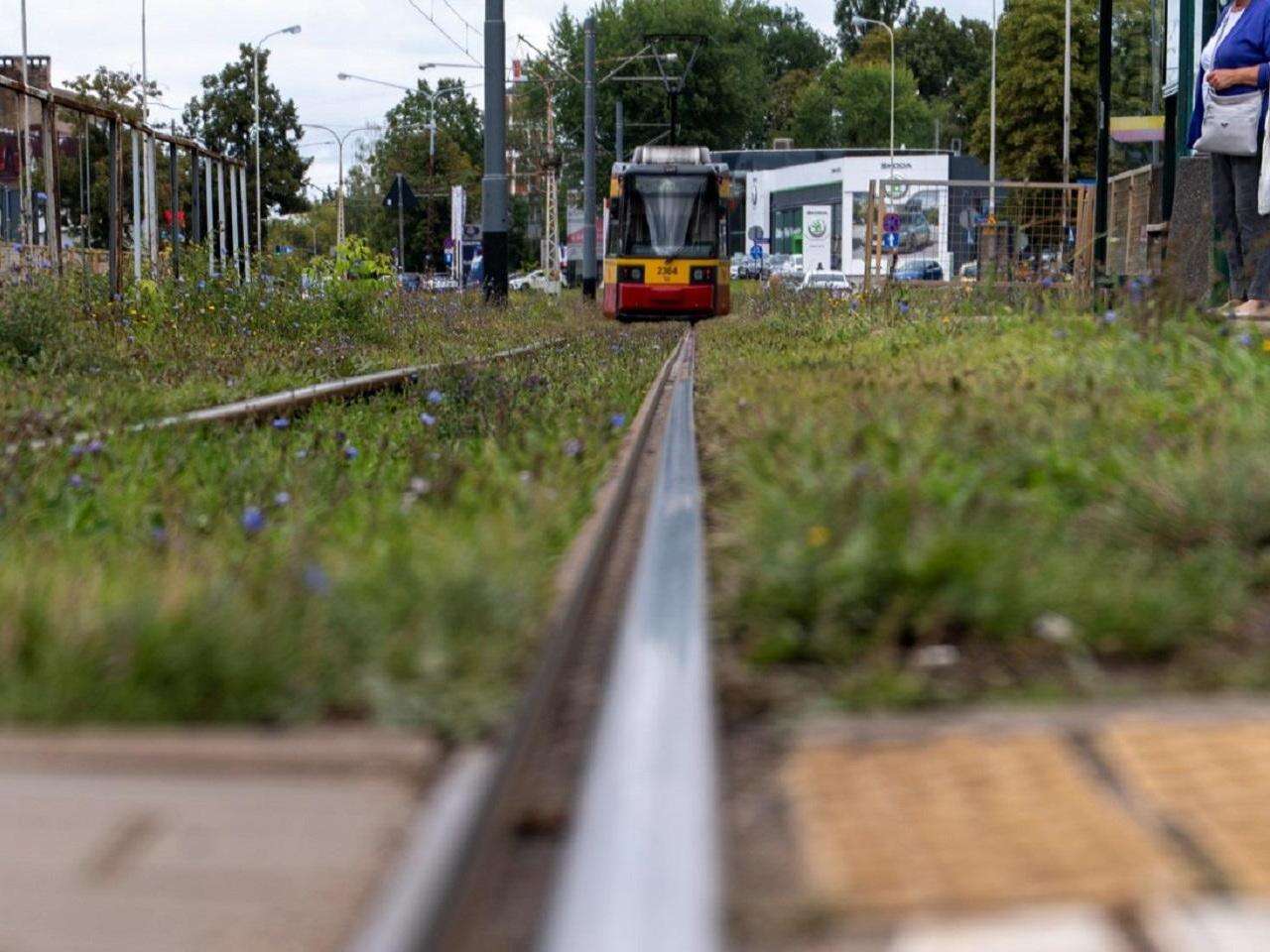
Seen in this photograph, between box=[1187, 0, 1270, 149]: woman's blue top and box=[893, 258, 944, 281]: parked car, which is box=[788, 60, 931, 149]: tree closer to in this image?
box=[893, 258, 944, 281]: parked car

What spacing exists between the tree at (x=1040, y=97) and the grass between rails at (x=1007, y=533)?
8109cm

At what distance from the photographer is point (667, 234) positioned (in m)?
32.3

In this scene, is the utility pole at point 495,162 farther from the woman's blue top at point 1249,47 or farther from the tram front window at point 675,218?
the woman's blue top at point 1249,47

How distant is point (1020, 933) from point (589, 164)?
148 ft

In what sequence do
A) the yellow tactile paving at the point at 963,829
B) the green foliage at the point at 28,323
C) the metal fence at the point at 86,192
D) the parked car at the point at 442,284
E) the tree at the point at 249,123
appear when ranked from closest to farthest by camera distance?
the yellow tactile paving at the point at 963,829 → the green foliage at the point at 28,323 → the metal fence at the point at 86,192 → the parked car at the point at 442,284 → the tree at the point at 249,123

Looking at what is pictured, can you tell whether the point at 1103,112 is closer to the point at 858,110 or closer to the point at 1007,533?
the point at 1007,533

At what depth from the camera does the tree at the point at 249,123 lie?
83375 mm

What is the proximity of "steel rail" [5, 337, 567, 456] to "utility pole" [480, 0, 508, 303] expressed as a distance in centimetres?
1318

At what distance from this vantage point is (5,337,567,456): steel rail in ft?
23.4

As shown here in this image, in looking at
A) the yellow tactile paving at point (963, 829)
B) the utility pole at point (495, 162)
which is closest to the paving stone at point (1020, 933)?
the yellow tactile paving at point (963, 829)

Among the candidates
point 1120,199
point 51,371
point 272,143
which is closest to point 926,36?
point 272,143

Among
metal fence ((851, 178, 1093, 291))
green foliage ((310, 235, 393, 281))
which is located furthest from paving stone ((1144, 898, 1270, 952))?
green foliage ((310, 235, 393, 281))

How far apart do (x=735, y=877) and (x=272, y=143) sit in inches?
3357

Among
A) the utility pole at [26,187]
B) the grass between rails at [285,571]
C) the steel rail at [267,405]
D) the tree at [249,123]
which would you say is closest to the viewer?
the grass between rails at [285,571]
